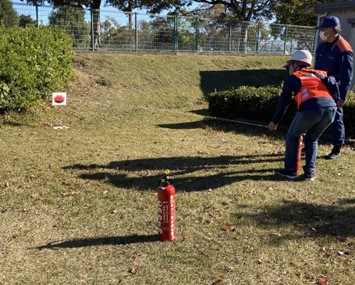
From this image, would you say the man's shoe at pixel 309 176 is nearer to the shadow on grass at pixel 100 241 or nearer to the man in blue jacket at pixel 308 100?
the man in blue jacket at pixel 308 100

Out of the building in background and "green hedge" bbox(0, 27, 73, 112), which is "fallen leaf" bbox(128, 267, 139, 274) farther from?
the building in background

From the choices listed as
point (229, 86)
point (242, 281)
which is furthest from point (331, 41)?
point (229, 86)

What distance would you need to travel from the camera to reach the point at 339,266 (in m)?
3.35

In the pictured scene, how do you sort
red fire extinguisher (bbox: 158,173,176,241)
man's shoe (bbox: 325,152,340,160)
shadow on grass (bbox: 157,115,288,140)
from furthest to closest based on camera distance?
1. shadow on grass (bbox: 157,115,288,140)
2. man's shoe (bbox: 325,152,340,160)
3. red fire extinguisher (bbox: 158,173,176,241)

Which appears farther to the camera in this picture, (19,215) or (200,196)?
(200,196)

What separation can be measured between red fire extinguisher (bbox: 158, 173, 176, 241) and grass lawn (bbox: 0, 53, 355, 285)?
102 mm

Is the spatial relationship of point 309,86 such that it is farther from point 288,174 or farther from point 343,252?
point 343,252

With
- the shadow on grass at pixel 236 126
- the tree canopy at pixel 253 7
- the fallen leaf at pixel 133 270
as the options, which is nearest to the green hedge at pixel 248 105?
the shadow on grass at pixel 236 126

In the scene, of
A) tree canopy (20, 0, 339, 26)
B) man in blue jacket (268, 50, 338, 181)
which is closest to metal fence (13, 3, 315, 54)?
tree canopy (20, 0, 339, 26)

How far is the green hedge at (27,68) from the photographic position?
7.98m

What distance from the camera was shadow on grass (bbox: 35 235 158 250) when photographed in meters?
3.65

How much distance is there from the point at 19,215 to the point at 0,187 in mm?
876

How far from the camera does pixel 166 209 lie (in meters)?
3.54

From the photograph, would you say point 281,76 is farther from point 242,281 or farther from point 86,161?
point 242,281
